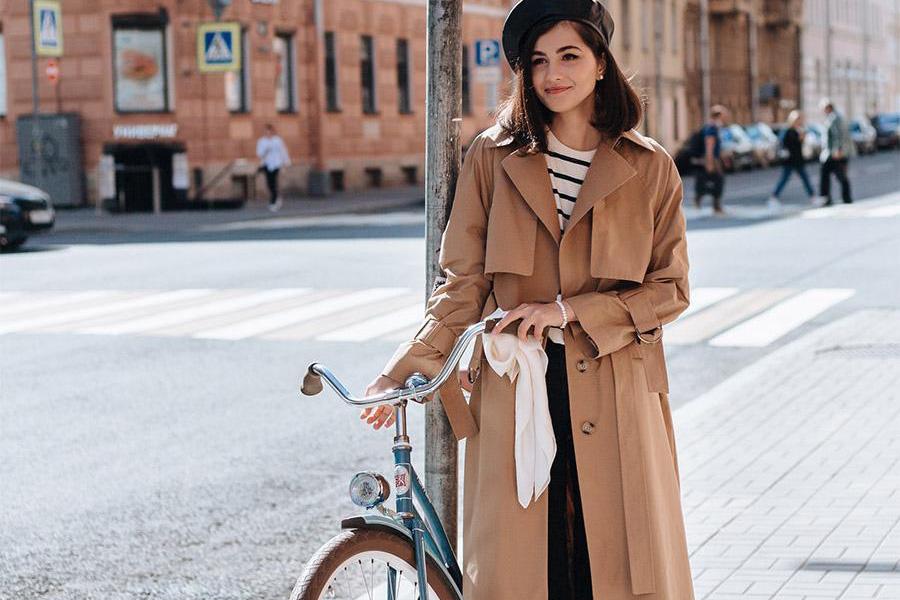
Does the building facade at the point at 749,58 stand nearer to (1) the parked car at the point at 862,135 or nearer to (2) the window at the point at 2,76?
(1) the parked car at the point at 862,135

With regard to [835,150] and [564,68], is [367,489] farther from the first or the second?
[835,150]

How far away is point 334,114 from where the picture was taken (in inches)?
1544

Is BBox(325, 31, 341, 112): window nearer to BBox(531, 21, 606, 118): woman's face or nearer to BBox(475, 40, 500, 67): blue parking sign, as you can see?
BBox(475, 40, 500, 67): blue parking sign

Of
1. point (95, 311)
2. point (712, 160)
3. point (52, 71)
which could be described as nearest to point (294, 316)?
point (95, 311)

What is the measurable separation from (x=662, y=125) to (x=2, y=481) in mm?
53205

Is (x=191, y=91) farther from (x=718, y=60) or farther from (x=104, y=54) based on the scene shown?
(x=718, y=60)

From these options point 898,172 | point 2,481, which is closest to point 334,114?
point 898,172

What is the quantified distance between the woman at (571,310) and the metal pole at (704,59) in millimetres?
62048

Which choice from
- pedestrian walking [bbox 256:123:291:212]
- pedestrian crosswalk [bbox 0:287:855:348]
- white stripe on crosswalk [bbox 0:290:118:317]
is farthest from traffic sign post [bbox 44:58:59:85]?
white stripe on crosswalk [bbox 0:290:118:317]

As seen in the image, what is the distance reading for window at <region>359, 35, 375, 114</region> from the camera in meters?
41.1

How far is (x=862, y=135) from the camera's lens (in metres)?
66.4

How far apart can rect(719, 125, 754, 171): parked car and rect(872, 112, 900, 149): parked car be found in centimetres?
1824

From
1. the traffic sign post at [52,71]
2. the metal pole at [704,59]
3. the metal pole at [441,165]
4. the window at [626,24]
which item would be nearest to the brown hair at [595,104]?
the metal pole at [441,165]

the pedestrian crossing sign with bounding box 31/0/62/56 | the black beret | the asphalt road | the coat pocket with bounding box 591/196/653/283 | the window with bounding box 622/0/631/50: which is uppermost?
the window with bounding box 622/0/631/50
